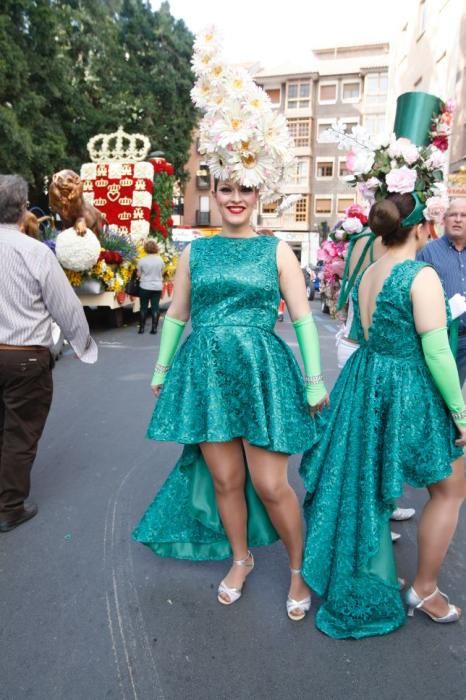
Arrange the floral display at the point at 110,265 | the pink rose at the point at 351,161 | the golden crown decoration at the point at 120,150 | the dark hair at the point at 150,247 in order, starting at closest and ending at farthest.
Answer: the pink rose at the point at 351,161
the floral display at the point at 110,265
the dark hair at the point at 150,247
the golden crown decoration at the point at 120,150

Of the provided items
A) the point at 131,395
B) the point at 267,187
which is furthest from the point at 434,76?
the point at 267,187

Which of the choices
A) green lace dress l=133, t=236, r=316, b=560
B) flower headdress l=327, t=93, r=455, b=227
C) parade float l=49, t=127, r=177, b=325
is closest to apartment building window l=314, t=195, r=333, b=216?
parade float l=49, t=127, r=177, b=325

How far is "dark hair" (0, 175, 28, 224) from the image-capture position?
2.80m

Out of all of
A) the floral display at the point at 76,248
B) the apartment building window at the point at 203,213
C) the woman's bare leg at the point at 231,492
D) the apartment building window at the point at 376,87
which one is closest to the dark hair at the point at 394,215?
the woman's bare leg at the point at 231,492

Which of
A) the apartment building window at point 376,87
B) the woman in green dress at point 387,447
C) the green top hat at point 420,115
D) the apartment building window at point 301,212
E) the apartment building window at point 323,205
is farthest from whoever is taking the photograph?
the apartment building window at point 323,205

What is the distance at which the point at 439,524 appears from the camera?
2195 millimetres

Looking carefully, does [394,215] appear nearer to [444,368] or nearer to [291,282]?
[291,282]

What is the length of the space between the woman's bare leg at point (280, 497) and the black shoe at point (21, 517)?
5.14 ft

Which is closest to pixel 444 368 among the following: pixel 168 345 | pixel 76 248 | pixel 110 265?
pixel 168 345

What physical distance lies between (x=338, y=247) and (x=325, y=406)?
5.33ft

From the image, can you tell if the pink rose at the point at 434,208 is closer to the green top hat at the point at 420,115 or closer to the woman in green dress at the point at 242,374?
the woman in green dress at the point at 242,374

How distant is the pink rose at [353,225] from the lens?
3.33m

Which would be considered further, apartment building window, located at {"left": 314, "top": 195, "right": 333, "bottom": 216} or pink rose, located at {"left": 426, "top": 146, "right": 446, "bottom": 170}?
apartment building window, located at {"left": 314, "top": 195, "right": 333, "bottom": 216}

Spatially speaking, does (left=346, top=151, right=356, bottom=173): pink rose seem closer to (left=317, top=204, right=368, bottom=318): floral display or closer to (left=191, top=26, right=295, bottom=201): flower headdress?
(left=191, top=26, right=295, bottom=201): flower headdress
